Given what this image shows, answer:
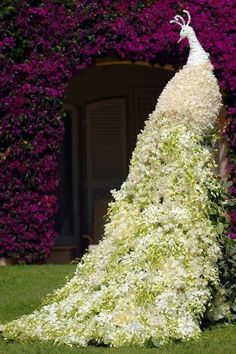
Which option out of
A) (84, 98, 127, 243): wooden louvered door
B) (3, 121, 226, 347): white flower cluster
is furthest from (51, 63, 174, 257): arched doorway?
(3, 121, 226, 347): white flower cluster

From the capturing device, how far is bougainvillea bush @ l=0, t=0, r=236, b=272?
499 inches

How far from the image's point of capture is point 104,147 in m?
15.1

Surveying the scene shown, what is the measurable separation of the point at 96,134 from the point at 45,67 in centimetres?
249

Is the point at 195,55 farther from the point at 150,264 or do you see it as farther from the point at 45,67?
the point at 45,67

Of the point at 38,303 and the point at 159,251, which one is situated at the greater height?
the point at 159,251

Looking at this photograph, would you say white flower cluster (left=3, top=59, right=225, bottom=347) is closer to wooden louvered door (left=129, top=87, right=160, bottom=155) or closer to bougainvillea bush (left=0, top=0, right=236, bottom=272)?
bougainvillea bush (left=0, top=0, right=236, bottom=272)

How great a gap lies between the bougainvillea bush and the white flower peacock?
4634 millimetres

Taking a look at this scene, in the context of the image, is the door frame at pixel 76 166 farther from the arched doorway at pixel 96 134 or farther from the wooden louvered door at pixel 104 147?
the wooden louvered door at pixel 104 147

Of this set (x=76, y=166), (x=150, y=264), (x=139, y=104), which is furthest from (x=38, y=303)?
(x=139, y=104)

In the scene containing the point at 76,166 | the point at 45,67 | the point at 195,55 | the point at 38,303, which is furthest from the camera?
the point at 76,166

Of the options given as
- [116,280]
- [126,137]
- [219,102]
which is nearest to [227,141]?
[126,137]

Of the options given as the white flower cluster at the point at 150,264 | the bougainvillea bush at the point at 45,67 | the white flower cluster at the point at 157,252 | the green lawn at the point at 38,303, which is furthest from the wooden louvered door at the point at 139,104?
the white flower cluster at the point at 150,264

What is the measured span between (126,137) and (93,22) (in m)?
2.53

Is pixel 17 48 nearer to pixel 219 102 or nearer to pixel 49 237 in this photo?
pixel 49 237
